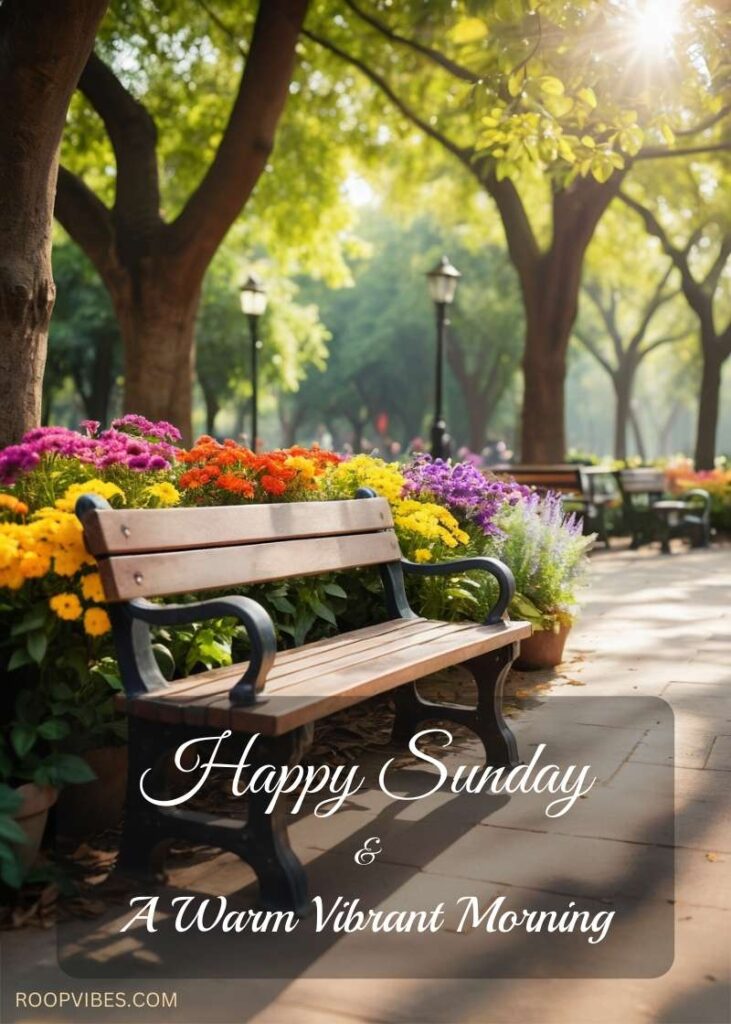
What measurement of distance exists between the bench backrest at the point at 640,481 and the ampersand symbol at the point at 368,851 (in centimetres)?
1191

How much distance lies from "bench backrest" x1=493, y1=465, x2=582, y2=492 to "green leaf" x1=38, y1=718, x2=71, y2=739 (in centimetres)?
1100

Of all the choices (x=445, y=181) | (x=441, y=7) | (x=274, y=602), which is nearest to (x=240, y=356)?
(x=445, y=181)

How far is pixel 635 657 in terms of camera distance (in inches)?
268

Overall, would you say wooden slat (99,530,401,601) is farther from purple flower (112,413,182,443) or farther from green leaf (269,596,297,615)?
purple flower (112,413,182,443)

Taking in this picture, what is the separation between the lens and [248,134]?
9.07m

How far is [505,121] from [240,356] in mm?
25916

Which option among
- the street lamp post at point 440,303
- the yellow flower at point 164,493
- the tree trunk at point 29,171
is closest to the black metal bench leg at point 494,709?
the yellow flower at point 164,493

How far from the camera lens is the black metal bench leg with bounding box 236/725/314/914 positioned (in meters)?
3.11

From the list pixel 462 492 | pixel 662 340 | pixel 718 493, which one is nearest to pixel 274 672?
pixel 462 492

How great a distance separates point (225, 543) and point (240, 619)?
0.70m

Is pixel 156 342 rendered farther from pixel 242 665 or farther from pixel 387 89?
pixel 387 89

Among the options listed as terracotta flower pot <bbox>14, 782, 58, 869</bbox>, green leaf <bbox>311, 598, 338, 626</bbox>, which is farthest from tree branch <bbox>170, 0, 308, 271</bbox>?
terracotta flower pot <bbox>14, 782, 58, 869</bbox>

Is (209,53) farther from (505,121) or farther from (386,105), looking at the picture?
(505,121)

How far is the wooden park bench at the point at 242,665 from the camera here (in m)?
3.13
